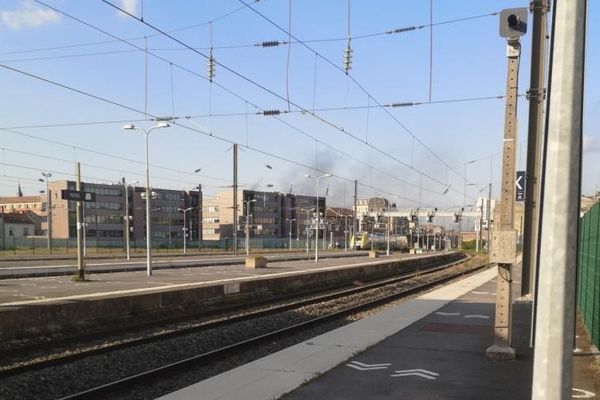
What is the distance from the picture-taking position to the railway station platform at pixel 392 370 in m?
7.43

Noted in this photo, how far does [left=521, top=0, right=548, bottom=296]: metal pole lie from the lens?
1574cm

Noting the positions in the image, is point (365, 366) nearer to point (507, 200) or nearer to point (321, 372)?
point (321, 372)

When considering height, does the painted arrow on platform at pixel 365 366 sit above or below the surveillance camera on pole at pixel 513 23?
below

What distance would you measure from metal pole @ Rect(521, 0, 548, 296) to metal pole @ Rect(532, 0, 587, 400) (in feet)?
42.6

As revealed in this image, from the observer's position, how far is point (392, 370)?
28.5ft

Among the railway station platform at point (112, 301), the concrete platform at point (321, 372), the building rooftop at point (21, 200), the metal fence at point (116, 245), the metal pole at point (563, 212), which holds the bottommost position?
the metal fence at point (116, 245)

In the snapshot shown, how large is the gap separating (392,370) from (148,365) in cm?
482

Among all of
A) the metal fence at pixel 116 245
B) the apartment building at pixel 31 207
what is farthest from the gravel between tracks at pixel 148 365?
the apartment building at pixel 31 207

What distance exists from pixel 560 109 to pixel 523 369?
690 centimetres

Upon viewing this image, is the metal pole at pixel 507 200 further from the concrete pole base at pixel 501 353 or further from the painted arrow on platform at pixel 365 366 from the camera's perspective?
the painted arrow on platform at pixel 365 366

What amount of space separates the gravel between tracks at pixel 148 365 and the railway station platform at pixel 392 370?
1.18 m

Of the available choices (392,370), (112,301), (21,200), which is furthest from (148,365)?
(21,200)

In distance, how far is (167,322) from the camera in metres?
16.5

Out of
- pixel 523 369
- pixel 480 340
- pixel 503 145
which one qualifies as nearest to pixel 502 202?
pixel 503 145
